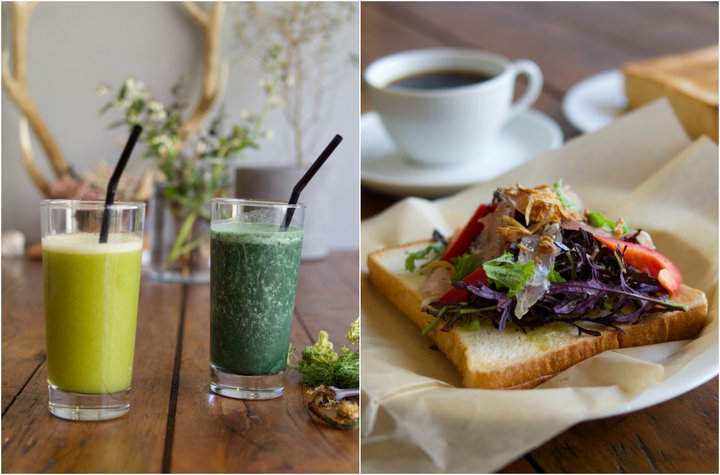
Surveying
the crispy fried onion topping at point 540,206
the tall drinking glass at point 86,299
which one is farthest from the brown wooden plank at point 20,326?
the crispy fried onion topping at point 540,206

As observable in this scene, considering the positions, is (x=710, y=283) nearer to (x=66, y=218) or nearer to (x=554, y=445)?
(x=554, y=445)

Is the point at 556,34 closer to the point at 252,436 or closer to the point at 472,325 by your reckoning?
the point at 472,325

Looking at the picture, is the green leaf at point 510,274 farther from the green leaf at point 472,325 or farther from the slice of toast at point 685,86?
the slice of toast at point 685,86

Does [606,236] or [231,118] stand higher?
[231,118]

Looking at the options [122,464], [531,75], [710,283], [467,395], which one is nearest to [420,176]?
[531,75]

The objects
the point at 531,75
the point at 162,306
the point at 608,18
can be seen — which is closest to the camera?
the point at 162,306

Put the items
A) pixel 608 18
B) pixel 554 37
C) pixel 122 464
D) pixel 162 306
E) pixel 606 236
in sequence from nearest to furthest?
pixel 122 464 < pixel 606 236 < pixel 162 306 < pixel 554 37 < pixel 608 18

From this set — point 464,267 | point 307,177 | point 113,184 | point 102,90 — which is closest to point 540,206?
point 464,267

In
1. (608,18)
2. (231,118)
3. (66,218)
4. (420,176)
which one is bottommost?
(66,218)

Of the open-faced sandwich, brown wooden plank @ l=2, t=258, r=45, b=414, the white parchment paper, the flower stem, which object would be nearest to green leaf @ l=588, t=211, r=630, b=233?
the open-faced sandwich
